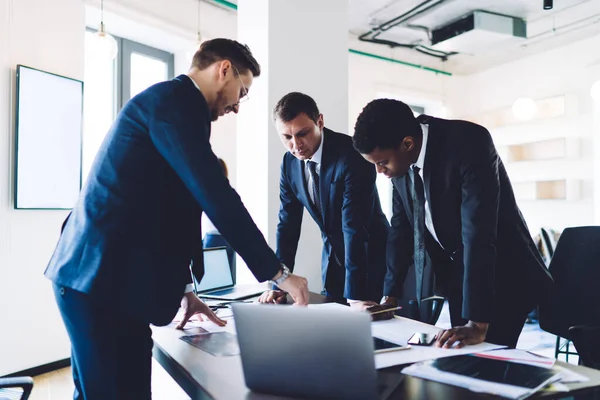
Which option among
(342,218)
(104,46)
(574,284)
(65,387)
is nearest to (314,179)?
(342,218)

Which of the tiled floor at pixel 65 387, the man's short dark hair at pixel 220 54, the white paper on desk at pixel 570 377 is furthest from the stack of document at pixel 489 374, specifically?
the tiled floor at pixel 65 387

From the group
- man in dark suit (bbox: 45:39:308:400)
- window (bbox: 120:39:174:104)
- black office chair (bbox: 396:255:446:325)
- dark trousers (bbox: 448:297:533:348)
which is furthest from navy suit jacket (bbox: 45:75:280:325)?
window (bbox: 120:39:174:104)

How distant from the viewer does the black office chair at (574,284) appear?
6.79 feet

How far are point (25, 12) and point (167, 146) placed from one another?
2988 millimetres

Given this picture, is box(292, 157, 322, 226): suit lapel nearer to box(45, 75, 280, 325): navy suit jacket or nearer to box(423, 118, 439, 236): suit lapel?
box(423, 118, 439, 236): suit lapel

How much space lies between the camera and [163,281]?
112cm

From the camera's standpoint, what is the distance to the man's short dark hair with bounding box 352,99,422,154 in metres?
1.43

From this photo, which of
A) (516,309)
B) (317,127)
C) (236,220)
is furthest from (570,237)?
(236,220)

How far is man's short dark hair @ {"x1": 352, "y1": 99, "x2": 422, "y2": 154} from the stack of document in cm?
61

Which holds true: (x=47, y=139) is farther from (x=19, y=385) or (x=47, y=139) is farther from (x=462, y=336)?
(x=462, y=336)

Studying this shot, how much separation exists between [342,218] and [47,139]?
2.50m

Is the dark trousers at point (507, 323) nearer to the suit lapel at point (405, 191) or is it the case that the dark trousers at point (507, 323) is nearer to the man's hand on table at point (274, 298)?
the suit lapel at point (405, 191)

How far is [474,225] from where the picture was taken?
138cm

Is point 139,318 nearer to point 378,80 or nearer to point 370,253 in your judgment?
point 370,253
